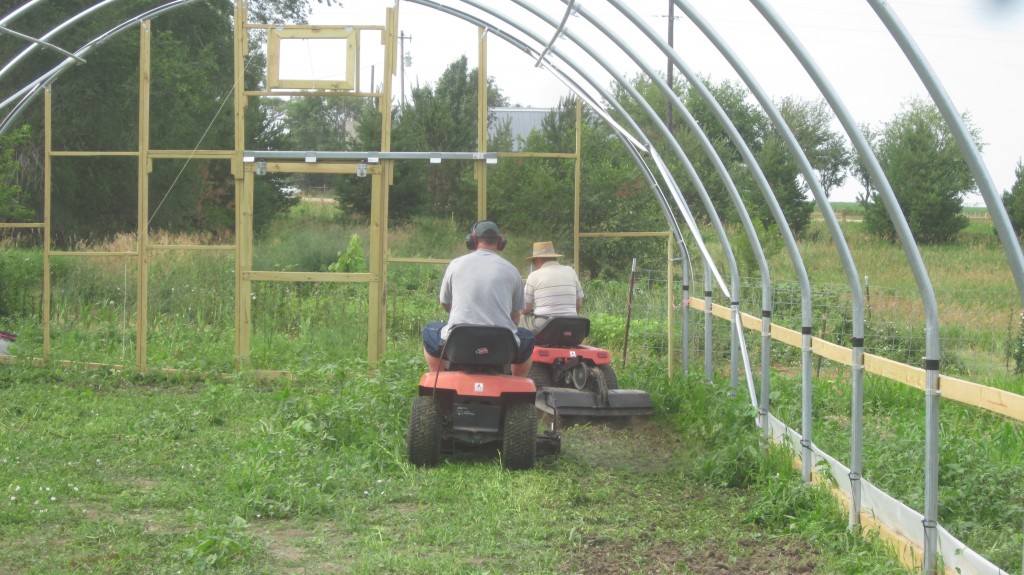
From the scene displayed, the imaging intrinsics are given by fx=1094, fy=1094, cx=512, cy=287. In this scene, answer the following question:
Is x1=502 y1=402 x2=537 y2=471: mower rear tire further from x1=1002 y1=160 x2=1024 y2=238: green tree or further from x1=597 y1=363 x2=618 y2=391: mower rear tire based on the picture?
x1=1002 y1=160 x2=1024 y2=238: green tree

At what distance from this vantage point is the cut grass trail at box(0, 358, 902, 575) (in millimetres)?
5191

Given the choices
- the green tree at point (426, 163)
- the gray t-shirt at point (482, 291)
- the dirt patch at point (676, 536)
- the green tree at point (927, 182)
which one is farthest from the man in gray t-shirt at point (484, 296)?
the green tree at point (927, 182)

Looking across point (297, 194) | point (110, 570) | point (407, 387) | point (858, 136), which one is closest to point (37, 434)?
point (407, 387)

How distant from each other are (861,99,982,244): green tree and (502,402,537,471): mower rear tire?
20.1 metres

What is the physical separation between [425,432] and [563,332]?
7.87 ft

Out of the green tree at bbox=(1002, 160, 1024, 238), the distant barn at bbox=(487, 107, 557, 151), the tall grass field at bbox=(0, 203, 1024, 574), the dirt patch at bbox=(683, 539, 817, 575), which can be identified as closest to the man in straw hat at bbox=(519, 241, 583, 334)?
the tall grass field at bbox=(0, 203, 1024, 574)

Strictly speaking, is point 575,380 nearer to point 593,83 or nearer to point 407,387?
point 407,387

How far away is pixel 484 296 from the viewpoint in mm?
7285

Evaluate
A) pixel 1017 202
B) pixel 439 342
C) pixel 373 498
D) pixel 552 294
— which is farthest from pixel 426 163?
pixel 1017 202

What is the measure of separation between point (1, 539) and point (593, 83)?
6.30m

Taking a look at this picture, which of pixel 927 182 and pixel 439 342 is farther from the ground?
pixel 927 182

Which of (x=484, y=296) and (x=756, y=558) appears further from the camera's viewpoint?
(x=484, y=296)

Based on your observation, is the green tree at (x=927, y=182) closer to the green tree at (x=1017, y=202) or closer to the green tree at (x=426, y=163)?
the green tree at (x=1017, y=202)

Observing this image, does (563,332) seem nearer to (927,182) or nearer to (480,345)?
(480,345)
